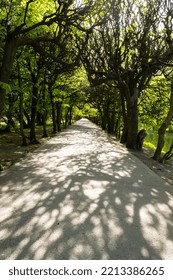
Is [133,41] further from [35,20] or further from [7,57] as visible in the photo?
[7,57]

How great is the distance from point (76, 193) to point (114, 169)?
3.81 meters

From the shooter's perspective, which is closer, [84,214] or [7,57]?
[84,214]

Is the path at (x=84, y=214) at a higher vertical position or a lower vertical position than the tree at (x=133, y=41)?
lower

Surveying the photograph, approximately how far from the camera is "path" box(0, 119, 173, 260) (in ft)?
15.8

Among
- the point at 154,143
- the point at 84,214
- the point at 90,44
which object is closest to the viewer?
the point at 84,214

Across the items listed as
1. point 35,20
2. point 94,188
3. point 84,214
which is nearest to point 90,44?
point 35,20

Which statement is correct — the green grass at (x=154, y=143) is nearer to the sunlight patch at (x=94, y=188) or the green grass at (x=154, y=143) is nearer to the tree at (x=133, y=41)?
the tree at (x=133, y=41)

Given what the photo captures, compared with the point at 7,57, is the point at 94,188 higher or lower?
lower

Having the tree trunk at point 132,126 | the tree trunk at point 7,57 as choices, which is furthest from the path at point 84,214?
the tree trunk at point 132,126

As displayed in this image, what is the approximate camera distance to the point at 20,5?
12.8 meters

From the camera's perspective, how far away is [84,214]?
21.0 feet

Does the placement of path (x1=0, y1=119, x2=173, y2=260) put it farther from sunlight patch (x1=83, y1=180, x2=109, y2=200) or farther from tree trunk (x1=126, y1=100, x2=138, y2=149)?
tree trunk (x1=126, y1=100, x2=138, y2=149)

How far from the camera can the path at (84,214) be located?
189 inches
